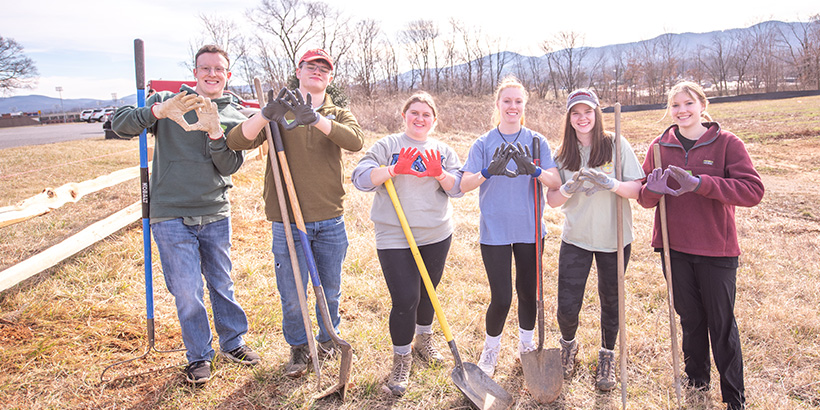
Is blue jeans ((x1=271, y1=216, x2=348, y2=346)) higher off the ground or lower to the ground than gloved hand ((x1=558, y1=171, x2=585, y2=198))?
lower

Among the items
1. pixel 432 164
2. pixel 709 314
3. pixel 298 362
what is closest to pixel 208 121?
pixel 432 164

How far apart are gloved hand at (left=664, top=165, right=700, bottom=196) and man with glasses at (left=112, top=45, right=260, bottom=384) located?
2857mm

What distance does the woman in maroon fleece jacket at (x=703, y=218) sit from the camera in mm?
2721

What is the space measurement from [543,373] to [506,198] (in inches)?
47.5

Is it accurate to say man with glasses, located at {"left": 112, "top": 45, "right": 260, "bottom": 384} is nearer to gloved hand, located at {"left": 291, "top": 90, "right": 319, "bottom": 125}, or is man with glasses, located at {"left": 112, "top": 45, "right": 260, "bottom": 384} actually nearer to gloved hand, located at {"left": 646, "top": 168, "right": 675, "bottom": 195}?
gloved hand, located at {"left": 291, "top": 90, "right": 319, "bottom": 125}

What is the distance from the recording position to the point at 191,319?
A: 3160mm

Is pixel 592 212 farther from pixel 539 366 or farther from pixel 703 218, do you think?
pixel 539 366

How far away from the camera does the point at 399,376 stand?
3139mm

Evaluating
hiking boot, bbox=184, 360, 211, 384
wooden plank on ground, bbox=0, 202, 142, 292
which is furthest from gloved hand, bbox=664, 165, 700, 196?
wooden plank on ground, bbox=0, 202, 142, 292

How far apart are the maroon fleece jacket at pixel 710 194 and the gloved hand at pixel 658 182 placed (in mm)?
72

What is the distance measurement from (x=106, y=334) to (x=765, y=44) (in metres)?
73.6

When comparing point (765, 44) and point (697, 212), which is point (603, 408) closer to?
point (697, 212)

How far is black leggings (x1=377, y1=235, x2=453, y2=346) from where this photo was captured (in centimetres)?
302

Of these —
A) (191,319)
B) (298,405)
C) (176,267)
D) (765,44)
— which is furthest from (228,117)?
(765,44)
